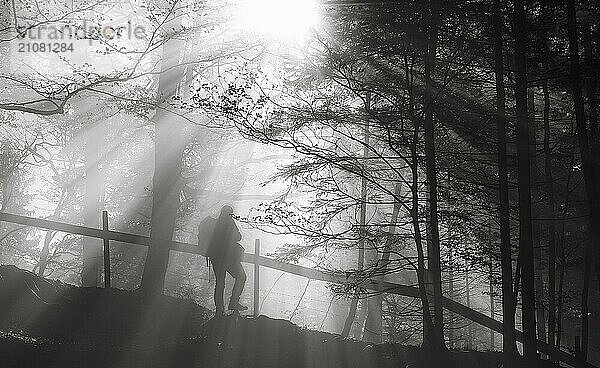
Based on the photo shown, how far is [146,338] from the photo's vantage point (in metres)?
9.15

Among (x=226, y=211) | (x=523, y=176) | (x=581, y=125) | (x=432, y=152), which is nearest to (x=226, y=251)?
(x=226, y=211)

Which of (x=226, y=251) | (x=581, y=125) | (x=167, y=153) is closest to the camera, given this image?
(x=581, y=125)

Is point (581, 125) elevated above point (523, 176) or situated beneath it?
elevated above

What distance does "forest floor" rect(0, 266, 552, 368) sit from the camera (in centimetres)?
766

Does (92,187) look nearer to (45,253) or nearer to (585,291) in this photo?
(45,253)

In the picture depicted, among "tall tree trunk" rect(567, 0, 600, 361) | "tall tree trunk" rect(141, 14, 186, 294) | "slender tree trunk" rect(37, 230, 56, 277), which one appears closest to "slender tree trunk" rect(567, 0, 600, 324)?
"tall tree trunk" rect(567, 0, 600, 361)

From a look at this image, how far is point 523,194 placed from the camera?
897 centimetres

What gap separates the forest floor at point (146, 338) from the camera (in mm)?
7656

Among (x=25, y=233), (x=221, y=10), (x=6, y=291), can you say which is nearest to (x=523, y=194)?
(x=221, y=10)

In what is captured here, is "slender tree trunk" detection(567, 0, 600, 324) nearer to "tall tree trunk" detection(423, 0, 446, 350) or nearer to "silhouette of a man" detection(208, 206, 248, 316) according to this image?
"tall tree trunk" detection(423, 0, 446, 350)

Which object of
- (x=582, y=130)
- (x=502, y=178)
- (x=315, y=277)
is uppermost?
(x=582, y=130)

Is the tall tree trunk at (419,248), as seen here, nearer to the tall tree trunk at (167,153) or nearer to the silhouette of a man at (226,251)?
the silhouette of a man at (226,251)

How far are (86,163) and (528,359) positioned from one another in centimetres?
1879

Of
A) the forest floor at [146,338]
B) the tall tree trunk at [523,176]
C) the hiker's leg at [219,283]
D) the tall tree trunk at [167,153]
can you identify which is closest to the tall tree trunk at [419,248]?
the forest floor at [146,338]
